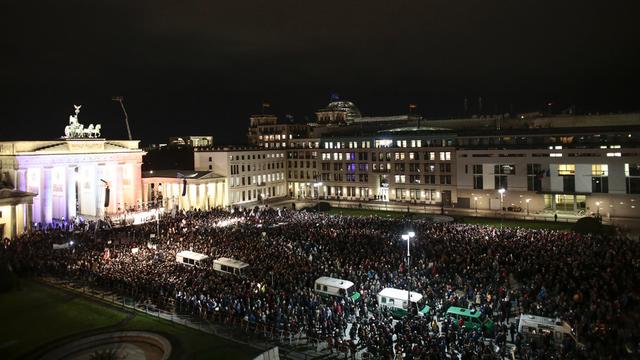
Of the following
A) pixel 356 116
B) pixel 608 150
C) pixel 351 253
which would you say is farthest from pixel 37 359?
pixel 356 116

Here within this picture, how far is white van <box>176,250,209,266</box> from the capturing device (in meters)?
40.2

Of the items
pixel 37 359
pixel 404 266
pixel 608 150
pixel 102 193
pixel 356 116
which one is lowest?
pixel 37 359

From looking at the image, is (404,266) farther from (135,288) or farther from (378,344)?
(135,288)

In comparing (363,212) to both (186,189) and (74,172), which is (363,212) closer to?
(186,189)

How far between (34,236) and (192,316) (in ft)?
87.9

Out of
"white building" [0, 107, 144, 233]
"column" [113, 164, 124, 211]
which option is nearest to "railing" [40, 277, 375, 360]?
"white building" [0, 107, 144, 233]

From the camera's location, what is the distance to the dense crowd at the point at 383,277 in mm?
23891

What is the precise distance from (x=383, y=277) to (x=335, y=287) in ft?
12.1

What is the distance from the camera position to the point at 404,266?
119 ft

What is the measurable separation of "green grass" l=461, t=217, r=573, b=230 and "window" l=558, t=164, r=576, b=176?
9.53 meters

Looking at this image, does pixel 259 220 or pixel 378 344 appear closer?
pixel 378 344

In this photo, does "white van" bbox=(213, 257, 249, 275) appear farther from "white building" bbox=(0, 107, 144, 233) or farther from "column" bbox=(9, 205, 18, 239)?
"white building" bbox=(0, 107, 144, 233)

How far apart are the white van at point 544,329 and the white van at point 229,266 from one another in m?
20.0

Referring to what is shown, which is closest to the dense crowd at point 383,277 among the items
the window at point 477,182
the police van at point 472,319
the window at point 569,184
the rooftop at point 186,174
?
the police van at point 472,319
